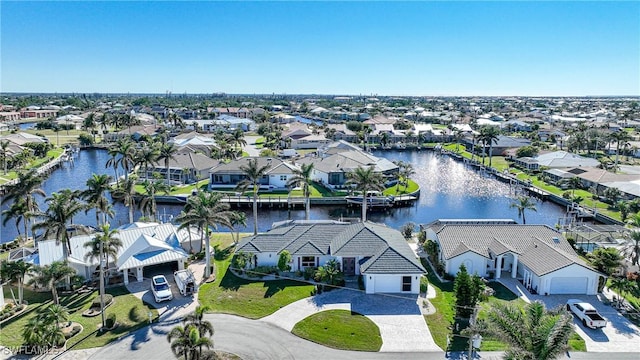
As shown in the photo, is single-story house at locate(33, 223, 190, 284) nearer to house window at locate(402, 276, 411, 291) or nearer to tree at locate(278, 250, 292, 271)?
tree at locate(278, 250, 292, 271)

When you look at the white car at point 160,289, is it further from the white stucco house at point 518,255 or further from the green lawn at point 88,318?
the white stucco house at point 518,255

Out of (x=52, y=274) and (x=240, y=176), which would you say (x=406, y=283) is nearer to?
(x=52, y=274)

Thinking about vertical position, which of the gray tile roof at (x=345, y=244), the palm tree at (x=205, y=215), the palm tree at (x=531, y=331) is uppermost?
the palm tree at (x=205, y=215)

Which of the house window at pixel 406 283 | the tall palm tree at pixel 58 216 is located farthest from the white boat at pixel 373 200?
the tall palm tree at pixel 58 216

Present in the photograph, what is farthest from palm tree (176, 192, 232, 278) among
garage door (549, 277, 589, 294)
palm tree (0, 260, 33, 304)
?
garage door (549, 277, 589, 294)

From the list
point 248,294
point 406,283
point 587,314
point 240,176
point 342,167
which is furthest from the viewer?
point 342,167

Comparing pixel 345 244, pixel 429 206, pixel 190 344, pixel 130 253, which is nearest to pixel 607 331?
pixel 345 244

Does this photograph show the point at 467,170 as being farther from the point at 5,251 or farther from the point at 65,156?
the point at 65,156
